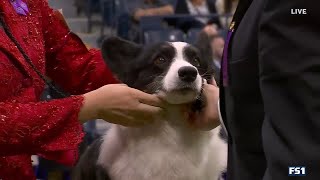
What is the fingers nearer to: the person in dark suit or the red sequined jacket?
the red sequined jacket

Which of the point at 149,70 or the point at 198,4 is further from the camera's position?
the point at 198,4

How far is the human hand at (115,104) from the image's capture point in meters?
1.07

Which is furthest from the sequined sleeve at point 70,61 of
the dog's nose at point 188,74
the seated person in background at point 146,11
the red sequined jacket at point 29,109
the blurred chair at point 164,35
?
the seated person in background at point 146,11

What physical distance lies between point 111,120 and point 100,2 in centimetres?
498

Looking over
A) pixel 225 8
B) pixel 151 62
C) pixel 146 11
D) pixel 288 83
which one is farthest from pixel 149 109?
pixel 146 11

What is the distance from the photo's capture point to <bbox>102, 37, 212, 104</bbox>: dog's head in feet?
4.00

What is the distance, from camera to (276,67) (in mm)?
637

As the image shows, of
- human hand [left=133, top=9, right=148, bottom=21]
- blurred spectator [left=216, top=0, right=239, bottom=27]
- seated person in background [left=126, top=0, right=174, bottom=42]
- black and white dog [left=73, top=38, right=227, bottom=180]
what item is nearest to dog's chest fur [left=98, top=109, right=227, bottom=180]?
black and white dog [left=73, top=38, right=227, bottom=180]

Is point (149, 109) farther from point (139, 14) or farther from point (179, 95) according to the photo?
point (139, 14)

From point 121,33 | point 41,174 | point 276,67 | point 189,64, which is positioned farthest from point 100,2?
point 276,67

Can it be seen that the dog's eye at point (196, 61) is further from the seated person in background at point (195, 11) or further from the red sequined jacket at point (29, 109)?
the seated person in background at point (195, 11)

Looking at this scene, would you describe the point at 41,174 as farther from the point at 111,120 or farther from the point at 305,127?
the point at 305,127

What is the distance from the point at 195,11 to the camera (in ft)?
15.7

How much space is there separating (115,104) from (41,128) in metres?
0.14
